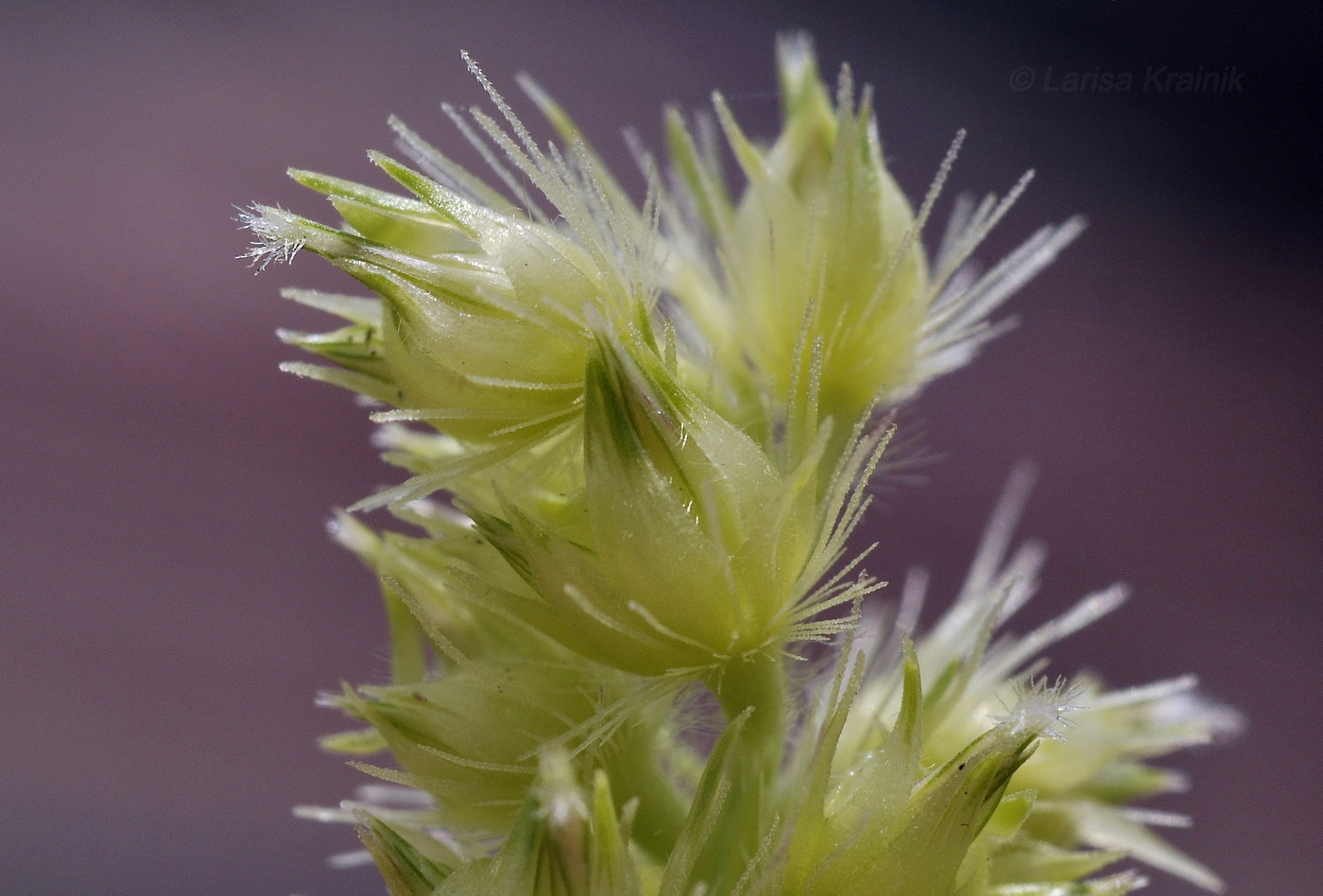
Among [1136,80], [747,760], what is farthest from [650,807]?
[1136,80]

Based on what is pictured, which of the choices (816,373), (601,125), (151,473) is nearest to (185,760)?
(151,473)

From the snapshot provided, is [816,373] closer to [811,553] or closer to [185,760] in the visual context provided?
[811,553]

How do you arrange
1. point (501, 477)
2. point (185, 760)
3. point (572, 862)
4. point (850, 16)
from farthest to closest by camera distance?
1. point (850, 16)
2. point (185, 760)
3. point (501, 477)
4. point (572, 862)

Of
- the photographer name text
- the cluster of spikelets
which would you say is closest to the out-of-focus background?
the photographer name text

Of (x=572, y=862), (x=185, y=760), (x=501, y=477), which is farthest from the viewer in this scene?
(x=185, y=760)

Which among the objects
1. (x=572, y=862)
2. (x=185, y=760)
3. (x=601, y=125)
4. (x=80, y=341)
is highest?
(x=601, y=125)

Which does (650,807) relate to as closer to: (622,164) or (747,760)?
(747,760)

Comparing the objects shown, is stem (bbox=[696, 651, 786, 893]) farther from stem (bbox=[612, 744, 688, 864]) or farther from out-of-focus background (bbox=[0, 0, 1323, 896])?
out-of-focus background (bbox=[0, 0, 1323, 896])
